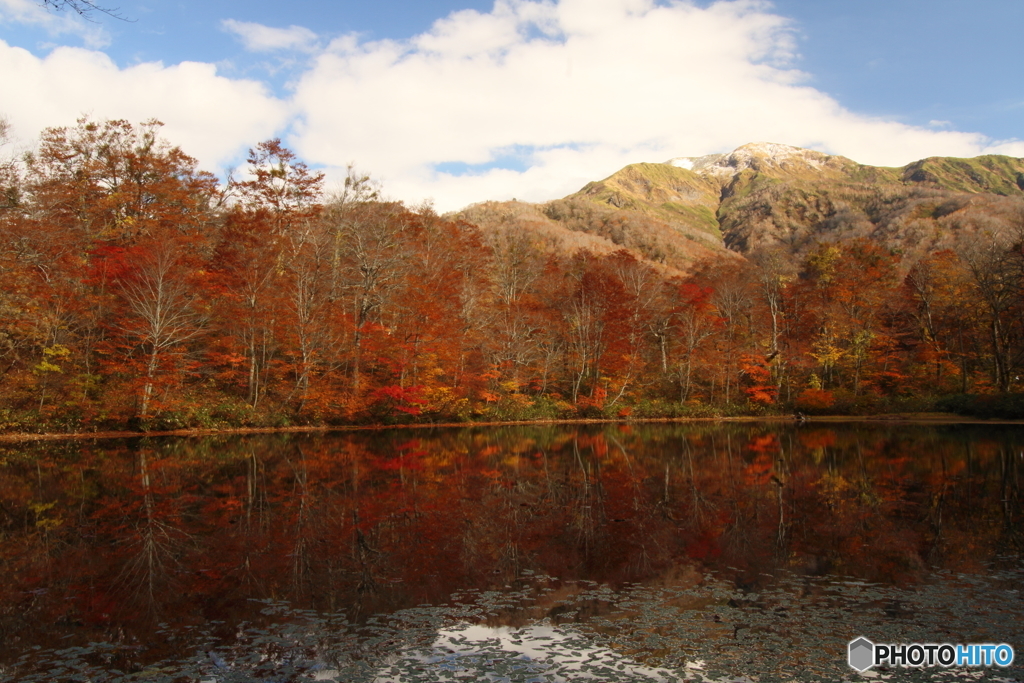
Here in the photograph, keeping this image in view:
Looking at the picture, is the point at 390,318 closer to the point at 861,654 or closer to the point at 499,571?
the point at 499,571

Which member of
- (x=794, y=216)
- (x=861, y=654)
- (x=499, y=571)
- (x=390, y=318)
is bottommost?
(x=499, y=571)

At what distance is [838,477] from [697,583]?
10.9m

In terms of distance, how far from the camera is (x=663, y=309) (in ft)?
153

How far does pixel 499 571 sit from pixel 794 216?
15909 cm

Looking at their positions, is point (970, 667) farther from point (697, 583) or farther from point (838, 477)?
point (838, 477)

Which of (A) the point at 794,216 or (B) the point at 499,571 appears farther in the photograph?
(A) the point at 794,216

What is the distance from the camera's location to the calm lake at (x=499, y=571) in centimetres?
584

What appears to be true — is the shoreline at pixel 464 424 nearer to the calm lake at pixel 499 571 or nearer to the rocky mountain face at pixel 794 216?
the calm lake at pixel 499 571

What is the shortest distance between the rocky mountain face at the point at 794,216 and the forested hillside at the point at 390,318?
36.0 feet

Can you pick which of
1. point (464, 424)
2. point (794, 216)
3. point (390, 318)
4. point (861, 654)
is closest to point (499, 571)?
point (861, 654)

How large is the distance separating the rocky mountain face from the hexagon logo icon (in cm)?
4936

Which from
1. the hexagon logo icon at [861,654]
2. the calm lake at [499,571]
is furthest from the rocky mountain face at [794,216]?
the hexagon logo icon at [861,654]

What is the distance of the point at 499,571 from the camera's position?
863 cm

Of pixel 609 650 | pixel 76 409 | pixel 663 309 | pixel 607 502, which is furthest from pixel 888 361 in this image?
pixel 76 409
